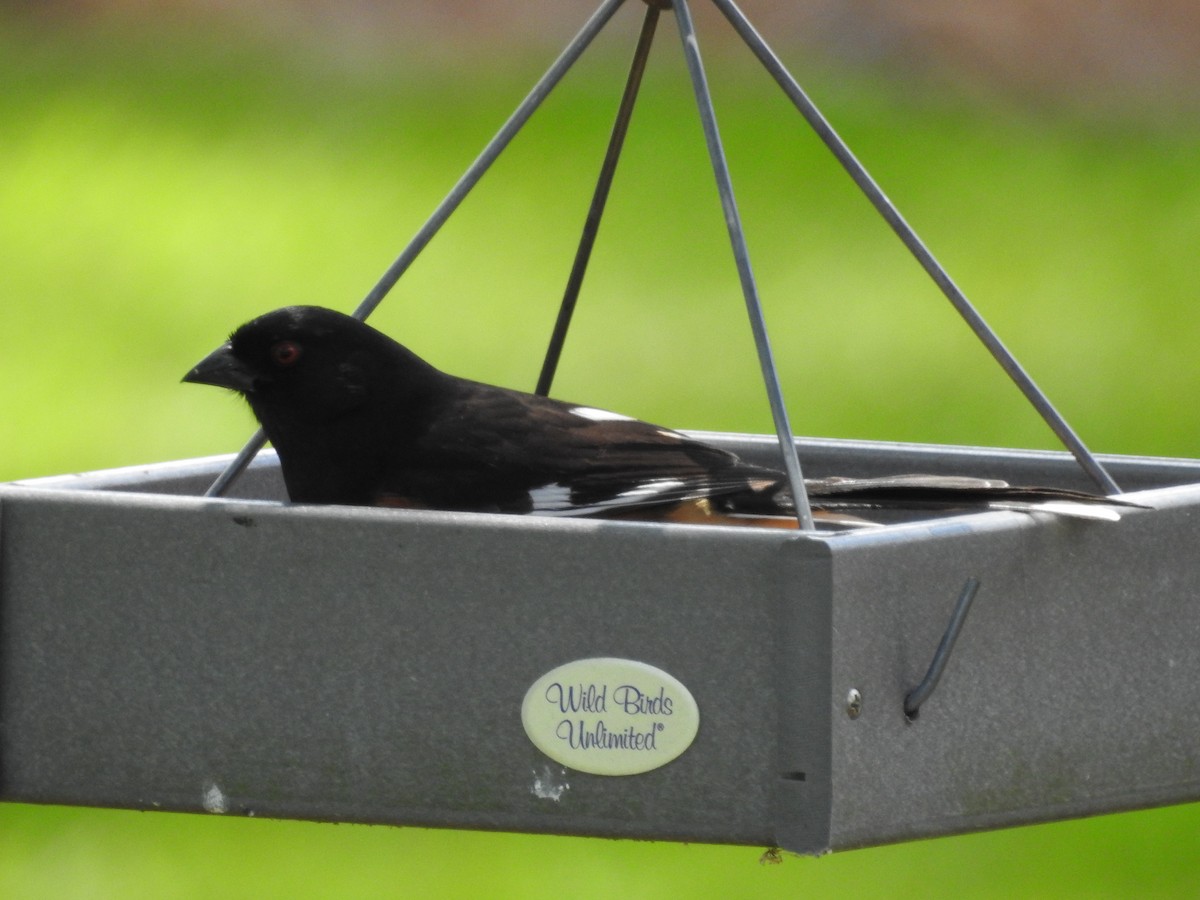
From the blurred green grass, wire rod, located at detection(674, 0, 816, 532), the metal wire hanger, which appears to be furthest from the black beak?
the blurred green grass

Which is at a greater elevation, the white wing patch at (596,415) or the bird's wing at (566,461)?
the white wing patch at (596,415)

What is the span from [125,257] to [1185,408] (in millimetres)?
5558

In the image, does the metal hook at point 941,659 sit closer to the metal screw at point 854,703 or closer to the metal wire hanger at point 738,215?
the metal screw at point 854,703

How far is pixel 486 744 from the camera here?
2885mm

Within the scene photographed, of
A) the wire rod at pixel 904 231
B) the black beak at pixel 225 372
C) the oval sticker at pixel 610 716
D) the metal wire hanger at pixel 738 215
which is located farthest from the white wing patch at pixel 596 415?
the oval sticker at pixel 610 716

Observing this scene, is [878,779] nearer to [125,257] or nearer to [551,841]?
[551,841]

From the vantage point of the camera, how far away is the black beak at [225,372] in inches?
144

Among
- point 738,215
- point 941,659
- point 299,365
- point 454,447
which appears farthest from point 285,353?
point 941,659

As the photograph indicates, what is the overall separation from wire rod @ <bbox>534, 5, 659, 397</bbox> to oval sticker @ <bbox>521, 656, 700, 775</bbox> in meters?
1.11

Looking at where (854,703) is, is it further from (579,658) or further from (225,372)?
(225,372)

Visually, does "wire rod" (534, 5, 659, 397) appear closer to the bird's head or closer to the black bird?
the black bird

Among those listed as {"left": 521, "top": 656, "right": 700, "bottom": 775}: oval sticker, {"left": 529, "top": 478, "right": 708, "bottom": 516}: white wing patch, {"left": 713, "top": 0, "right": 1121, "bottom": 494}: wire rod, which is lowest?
{"left": 521, "top": 656, "right": 700, "bottom": 775}: oval sticker

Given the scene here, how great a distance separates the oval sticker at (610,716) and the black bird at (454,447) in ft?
2.17

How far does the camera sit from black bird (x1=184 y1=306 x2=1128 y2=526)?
3527mm
